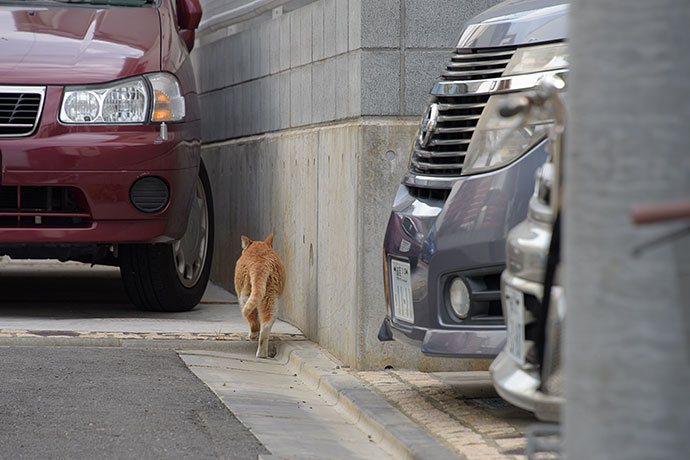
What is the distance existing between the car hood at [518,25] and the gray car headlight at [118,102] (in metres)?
2.84

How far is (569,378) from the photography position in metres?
2.32

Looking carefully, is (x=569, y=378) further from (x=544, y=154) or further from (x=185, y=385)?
(x=185, y=385)

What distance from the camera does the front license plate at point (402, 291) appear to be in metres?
5.02

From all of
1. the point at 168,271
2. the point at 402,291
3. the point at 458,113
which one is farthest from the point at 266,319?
the point at 458,113

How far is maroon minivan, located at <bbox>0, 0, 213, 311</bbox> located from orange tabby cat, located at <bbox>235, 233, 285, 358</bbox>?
71 cm

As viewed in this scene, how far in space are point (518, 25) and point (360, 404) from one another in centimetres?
173

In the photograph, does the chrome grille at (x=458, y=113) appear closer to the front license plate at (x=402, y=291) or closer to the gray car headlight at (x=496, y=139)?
the gray car headlight at (x=496, y=139)

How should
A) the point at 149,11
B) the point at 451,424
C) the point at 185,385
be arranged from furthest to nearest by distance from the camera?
1. the point at 149,11
2. the point at 185,385
3. the point at 451,424

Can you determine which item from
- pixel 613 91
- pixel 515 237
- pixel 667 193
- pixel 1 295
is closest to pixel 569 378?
pixel 667 193

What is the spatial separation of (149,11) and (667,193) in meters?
6.10

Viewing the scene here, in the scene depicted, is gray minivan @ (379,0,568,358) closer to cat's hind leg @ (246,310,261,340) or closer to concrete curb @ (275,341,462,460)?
concrete curb @ (275,341,462,460)

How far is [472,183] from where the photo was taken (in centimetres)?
470

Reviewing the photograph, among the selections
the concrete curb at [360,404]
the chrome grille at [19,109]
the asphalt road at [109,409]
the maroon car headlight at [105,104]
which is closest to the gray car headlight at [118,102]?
the maroon car headlight at [105,104]

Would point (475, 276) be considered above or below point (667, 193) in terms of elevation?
below
